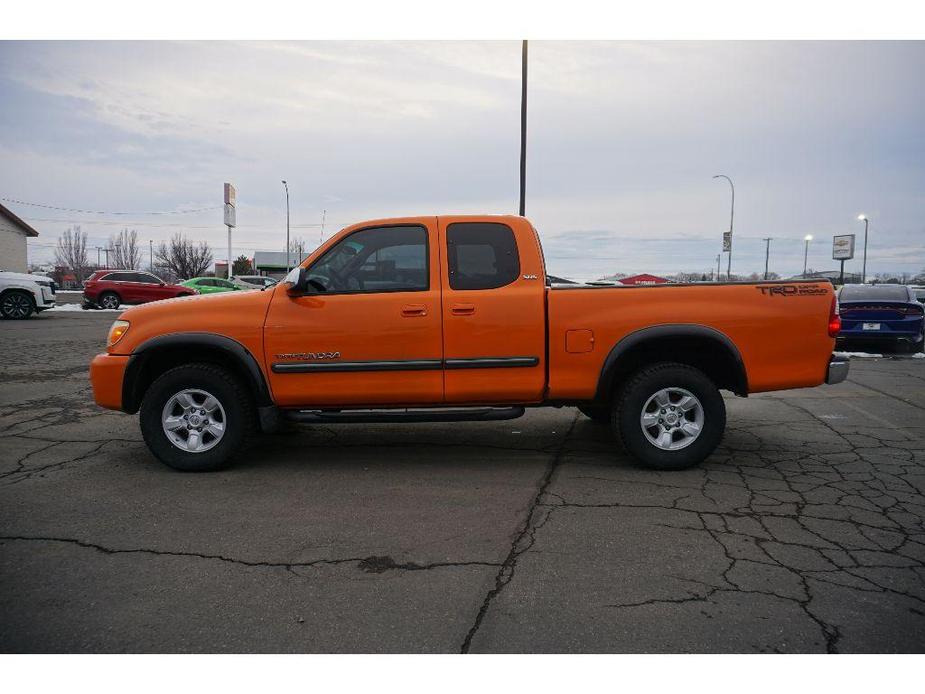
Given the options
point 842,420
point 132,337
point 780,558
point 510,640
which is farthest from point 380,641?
point 842,420

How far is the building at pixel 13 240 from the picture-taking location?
44.3m

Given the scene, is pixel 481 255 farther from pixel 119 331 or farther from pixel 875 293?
pixel 875 293

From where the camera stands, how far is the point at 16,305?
66.2 feet

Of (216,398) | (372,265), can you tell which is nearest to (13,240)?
(216,398)

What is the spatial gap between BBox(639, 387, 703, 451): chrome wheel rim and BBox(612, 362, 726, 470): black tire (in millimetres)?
20

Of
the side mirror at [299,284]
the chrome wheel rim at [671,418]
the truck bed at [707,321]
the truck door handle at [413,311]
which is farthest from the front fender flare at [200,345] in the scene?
the chrome wheel rim at [671,418]

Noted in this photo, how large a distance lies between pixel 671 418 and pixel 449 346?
69.9 inches

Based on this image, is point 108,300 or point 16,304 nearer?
point 16,304

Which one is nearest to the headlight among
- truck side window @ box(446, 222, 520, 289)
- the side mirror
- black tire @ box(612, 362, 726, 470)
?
the side mirror

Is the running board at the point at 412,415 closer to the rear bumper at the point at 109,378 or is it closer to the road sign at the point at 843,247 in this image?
the rear bumper at the point at 109,378

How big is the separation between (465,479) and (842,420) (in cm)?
449

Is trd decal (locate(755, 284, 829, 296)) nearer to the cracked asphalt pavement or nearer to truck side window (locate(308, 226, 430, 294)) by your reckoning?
the cracked asphalt pavement

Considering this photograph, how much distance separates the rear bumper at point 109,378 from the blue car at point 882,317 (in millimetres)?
12871

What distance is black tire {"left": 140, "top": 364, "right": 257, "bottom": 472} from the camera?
5020 millimetres
